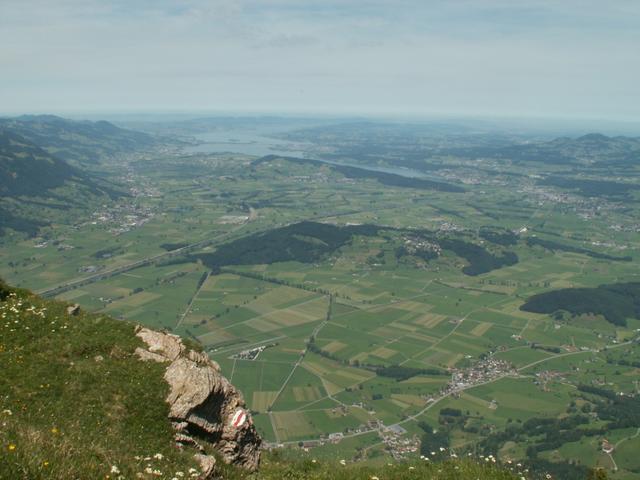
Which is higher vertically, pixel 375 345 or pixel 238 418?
pixel 238 418

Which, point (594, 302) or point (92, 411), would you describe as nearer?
point (92, 411)

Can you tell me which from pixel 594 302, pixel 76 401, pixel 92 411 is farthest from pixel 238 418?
pixel 594 302

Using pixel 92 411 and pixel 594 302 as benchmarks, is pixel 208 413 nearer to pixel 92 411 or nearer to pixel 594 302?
pixel 92 411

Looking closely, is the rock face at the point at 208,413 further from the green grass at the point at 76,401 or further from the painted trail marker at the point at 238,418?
the green grass at the point at 76,401

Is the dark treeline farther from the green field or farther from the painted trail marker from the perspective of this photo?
the painted trail marker

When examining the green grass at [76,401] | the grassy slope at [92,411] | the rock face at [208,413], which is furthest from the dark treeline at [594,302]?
the green grass at [76,401]

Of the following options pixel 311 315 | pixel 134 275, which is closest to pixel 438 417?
pixel 311 315
